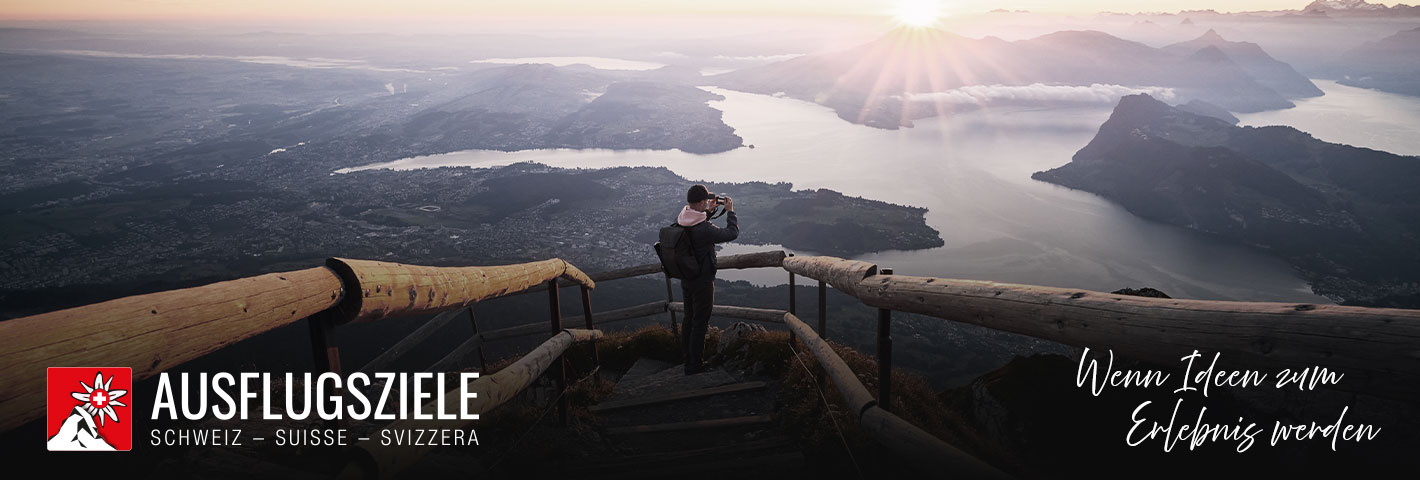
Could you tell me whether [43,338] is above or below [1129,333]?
above

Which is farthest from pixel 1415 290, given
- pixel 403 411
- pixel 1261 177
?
pixel 403 411

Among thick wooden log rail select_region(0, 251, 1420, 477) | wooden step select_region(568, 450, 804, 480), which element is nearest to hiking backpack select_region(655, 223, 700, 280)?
wooden step select_region(568, 450, 804, 480)

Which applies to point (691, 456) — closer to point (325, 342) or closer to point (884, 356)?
point (884, 356)

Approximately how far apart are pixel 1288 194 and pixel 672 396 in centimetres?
20299

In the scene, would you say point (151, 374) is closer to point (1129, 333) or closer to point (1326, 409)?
point (1129, 333)

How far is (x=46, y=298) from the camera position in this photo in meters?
96.1

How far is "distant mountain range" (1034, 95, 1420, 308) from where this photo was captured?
4774 inches

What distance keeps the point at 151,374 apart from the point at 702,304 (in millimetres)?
5540

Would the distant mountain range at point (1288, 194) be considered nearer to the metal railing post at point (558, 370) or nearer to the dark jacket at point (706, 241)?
the dark jacket at point (706, 241)

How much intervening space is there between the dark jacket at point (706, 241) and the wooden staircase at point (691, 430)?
1100 millimetres

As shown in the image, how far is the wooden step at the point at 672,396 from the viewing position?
229 inches

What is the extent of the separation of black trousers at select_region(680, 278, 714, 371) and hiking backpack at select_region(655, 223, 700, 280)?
0.20 metres

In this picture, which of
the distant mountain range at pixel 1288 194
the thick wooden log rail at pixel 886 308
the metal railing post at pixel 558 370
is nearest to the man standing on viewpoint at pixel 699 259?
the metal railing post at pixel 558 370

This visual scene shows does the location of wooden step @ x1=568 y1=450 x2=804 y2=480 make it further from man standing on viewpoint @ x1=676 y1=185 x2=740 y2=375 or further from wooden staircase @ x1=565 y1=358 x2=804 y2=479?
man standing on viewpoint @ x1=676 y1=185 x2=740 y2=375
